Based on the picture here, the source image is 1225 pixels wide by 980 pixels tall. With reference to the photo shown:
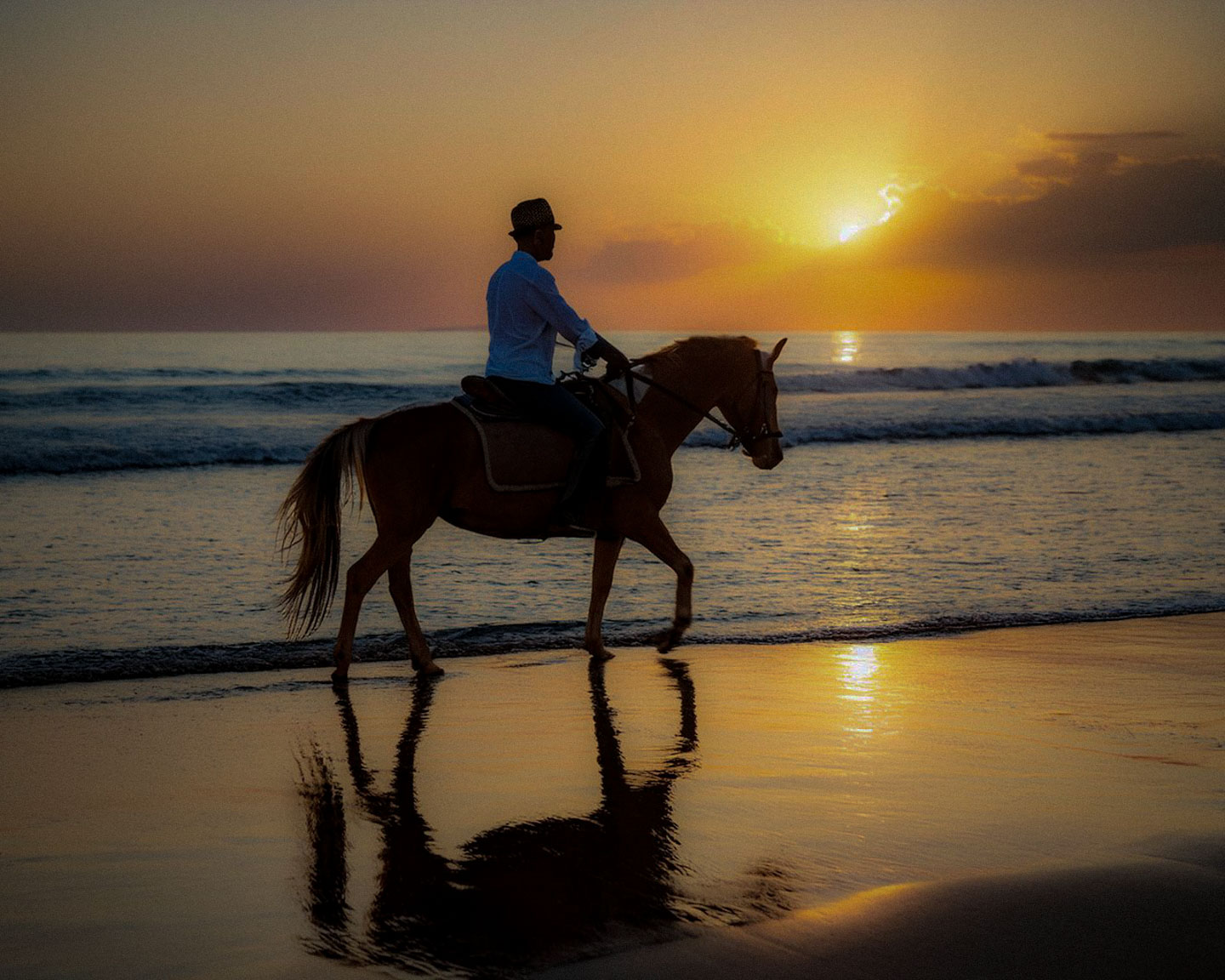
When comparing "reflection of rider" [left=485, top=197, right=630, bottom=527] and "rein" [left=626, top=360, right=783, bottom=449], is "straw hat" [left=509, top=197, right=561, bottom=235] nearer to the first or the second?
"reflection of rider" [left=485, top=197, right=630, bottom=527]

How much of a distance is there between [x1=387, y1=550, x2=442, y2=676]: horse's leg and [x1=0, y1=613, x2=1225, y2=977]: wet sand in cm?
19

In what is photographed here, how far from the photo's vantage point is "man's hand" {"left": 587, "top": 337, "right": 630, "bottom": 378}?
24.1 ft

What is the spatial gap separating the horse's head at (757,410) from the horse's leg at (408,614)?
2350 millimetres

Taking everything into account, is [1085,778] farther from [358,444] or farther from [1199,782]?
[358,444]

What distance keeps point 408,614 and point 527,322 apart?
188 cm

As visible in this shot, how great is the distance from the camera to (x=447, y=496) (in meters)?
7.43

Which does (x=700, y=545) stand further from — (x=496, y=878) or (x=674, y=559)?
(x=496, y=878)

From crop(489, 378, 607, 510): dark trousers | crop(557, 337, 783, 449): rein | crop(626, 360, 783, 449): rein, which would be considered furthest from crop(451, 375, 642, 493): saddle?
crop(626, 360, 783, 449): rein

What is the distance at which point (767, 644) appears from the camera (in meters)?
8.38

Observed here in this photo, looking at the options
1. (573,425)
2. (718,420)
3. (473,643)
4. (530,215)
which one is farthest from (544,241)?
(473,643)

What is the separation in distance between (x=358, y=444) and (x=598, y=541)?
5.44ft

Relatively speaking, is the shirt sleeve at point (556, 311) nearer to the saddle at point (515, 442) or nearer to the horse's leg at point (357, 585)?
the saddle at point (515, 442)

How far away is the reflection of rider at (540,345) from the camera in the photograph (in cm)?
717

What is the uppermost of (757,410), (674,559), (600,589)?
(757,410)
